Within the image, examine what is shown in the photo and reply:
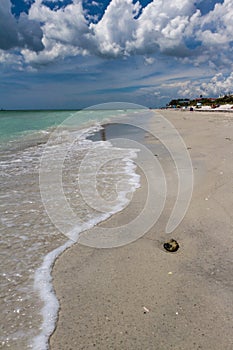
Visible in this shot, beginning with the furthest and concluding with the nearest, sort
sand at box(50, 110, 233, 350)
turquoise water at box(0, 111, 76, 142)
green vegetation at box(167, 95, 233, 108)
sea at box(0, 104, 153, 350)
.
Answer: green vegetation at box(167, 95, 233, 108) < turquoise water at box(0, 111, 76, 142) < sea at box(0, 104, 153, 350) < sand at box(50, 110, 233, 350)

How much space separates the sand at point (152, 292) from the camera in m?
1.93

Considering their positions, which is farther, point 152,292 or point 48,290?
point 48,290

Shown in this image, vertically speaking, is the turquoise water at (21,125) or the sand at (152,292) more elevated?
the sand at (152,292)

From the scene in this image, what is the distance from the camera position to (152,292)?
7.82 feet

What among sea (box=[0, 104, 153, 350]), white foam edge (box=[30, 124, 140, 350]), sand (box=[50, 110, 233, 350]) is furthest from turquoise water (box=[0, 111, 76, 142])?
sand (box=[50, 110, 233, 350])

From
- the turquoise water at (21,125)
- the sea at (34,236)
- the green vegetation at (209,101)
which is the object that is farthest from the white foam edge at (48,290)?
the green vegetation at (209,101)

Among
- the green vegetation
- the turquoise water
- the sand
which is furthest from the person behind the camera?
the green vegetation

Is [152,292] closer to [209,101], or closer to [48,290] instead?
[48,290]

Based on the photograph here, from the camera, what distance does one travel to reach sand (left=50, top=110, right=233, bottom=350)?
1.93m

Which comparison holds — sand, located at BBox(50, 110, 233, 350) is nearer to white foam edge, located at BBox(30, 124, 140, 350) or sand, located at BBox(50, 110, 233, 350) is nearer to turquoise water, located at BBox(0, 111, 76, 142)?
white foam edge, located at BBox(30, 124, 140, 350)

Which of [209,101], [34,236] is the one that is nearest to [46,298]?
[34,236]

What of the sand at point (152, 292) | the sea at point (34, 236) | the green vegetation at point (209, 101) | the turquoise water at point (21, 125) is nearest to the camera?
the sand at point (152, 292)

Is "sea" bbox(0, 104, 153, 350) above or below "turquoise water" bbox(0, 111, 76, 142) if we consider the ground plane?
above

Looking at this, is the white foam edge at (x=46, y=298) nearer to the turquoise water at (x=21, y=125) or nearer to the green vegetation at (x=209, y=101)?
the turquoise water at (x=21, y=125)
